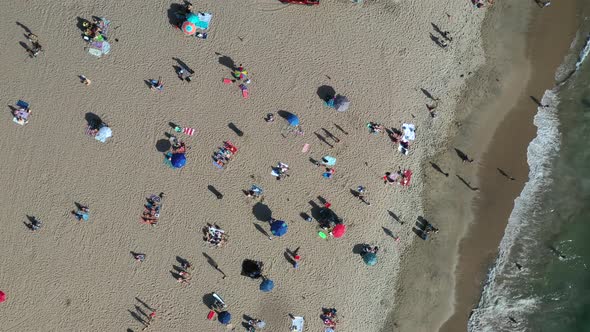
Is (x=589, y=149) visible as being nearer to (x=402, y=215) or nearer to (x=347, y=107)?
(x=402, y=215)

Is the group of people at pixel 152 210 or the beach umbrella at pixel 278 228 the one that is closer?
the beach umbrella at pixel 278 228

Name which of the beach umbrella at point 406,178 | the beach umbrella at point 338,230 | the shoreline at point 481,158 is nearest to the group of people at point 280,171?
the beach umbrella at point 338,230

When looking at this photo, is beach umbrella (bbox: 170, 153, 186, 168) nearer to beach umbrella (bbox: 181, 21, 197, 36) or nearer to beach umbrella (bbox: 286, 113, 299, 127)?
beach umbrella (bbox: 286, 113, 299, 127)

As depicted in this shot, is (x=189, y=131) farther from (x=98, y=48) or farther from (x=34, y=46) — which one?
(x=34, y=46)

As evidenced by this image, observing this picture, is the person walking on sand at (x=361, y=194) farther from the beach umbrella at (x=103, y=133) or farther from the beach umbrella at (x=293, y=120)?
the beach umbrella at (x=103, y=133)

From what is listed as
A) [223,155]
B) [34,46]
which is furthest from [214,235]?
[34,46]
